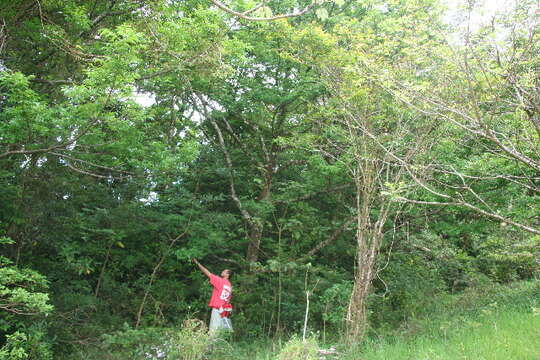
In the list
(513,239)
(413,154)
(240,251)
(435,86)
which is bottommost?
(240,251)

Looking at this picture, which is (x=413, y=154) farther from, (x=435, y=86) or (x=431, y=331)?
(x=431, y=331)

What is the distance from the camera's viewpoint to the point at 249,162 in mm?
10578

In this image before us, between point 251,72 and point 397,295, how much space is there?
603 centimetres

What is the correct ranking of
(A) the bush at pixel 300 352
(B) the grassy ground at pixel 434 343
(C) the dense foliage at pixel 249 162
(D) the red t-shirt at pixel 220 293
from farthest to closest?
(D) the red t-shirt at pixel 220 293 → (C) the dense foliage at pixel 249 162 → (B) the grassy ground at pixel 434 343 → (A) the bush at pixel 300 352

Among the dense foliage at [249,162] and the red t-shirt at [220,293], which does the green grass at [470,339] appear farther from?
the red t-shirt at [220,293]

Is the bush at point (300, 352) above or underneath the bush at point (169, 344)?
above

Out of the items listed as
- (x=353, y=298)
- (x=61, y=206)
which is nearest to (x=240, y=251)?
(x=61, y=206)

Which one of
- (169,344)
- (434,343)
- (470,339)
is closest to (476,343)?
(470,339)

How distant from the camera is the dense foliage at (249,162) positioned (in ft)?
16.0

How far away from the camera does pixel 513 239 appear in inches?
382

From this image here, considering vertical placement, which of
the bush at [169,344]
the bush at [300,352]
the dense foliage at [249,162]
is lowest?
the bush at [169,344]

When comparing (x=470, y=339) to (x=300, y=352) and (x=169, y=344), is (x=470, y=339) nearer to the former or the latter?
(x=300, y=352)

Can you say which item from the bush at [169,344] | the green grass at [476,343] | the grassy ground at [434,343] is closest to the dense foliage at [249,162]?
the bush at [169,344]

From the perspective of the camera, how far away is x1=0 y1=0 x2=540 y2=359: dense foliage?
488 centimetres
